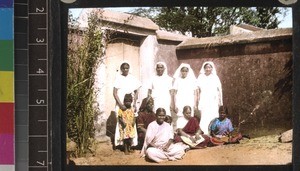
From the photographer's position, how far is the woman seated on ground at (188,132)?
8.32ft

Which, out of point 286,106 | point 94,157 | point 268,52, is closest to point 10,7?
point 94,157

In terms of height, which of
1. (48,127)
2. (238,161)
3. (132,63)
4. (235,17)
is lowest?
(238,161)

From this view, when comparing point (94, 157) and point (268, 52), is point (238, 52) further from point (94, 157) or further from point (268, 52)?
point (94, 157)

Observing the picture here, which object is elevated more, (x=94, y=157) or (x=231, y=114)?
(x=231, y=114)

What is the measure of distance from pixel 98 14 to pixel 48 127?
28.4 inches

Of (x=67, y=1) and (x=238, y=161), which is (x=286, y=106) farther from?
(x=67, y=1)

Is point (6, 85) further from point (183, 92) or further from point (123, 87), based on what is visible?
point (183, 92)

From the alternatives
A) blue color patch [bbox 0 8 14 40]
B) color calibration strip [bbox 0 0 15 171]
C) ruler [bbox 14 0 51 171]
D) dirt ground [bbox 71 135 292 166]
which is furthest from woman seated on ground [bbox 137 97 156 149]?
blue color patch [bbox 0 8 14 40]

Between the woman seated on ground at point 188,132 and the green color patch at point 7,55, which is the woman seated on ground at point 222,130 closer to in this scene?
the woman seated on ground at point 188,132

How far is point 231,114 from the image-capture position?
2.51 m

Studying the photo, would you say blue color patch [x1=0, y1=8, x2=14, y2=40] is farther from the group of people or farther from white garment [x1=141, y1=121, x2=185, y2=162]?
white garment [x1=141, y1=121, x2=185, y2=162]

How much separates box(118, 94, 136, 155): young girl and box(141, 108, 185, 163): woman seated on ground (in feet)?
0.29

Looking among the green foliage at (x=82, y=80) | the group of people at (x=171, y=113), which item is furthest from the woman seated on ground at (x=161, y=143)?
the green foliage at (x=82, y=80)

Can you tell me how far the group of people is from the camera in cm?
253
